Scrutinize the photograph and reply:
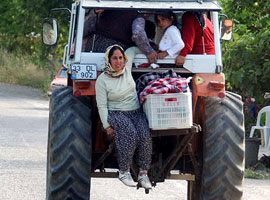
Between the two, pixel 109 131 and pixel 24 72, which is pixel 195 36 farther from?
pixel 24 72

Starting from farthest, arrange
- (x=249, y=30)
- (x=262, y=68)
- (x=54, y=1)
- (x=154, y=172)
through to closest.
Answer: (x=54, y=1), (x=249, y=30), (x=262, y=68), (x=154, y=172)

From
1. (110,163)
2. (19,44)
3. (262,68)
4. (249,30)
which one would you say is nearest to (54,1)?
(19,44)

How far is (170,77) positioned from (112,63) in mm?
509

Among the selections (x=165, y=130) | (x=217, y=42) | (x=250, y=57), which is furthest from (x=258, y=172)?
(x=165, y=130)

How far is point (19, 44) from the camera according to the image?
115 ft

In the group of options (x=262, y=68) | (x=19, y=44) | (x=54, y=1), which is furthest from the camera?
(x=19, y=44)

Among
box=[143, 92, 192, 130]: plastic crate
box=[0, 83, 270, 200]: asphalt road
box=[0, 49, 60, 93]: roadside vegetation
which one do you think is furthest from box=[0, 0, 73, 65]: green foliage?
box=[143, 92, 192, 130]: plastic crate

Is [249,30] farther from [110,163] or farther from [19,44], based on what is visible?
[19,44]

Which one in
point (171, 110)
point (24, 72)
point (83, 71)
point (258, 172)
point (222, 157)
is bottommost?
point (258, 172)

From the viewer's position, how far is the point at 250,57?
45.7 feet

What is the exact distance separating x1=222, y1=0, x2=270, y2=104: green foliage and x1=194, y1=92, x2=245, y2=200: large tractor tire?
6643mm

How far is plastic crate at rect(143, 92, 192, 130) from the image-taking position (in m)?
6.69

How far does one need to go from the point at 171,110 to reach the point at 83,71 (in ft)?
2.86

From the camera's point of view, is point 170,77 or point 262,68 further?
point 262,68
